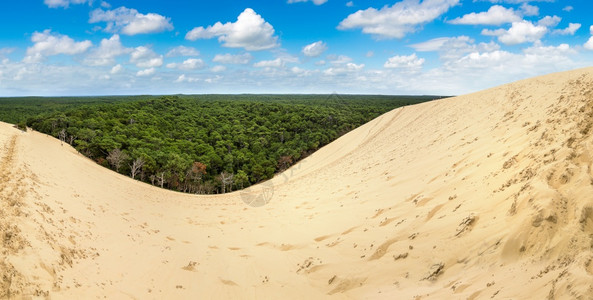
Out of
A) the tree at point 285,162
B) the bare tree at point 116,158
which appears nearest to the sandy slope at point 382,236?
the bare tree at point 116,158

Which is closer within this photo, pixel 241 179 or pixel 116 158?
pixel 116 158

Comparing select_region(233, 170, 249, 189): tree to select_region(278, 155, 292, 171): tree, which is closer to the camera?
select_region(233, 170, 249, 189): tree

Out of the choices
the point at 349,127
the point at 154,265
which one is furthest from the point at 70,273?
the point at 349,127

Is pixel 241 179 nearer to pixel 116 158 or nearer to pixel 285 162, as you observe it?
pixel 285 162

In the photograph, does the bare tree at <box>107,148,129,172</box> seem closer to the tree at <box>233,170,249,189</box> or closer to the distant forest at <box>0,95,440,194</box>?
the distant forest at <box>0,95,440,194</box>

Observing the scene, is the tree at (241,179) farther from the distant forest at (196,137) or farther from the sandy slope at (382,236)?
the sandy slope at (382,236)

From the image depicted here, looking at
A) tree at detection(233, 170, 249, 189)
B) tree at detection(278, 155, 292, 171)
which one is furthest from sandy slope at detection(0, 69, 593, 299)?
tree at detection(278, 155, 292, 171)

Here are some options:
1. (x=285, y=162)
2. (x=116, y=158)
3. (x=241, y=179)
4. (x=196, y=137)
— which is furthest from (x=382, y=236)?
(x=196, y=137)
